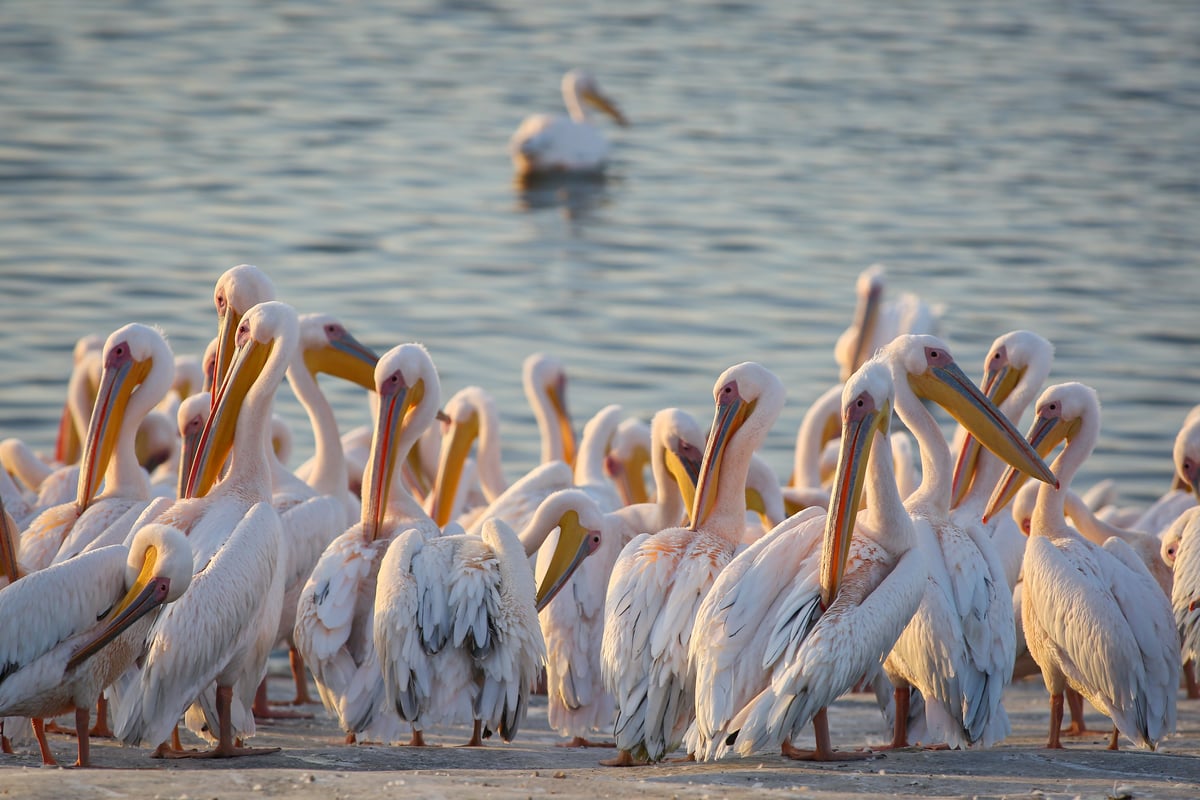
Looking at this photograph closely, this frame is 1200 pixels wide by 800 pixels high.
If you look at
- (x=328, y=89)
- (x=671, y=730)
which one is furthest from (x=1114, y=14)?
(x=671, y=730)

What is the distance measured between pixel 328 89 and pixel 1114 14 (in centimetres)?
1383

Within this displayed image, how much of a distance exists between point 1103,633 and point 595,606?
1915mm

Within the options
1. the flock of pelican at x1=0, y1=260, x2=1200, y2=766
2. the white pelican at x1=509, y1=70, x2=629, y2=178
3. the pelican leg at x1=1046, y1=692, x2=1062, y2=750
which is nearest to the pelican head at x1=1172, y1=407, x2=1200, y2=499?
the flock of pelican at x1=0, y1=260, x2=1200, y2=766

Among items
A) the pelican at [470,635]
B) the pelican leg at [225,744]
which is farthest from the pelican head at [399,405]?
Result: the pelican leg at [225,744]

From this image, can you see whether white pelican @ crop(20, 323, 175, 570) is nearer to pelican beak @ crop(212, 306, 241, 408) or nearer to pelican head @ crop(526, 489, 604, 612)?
pelican beak @ crop(212, 306, 241, 408)

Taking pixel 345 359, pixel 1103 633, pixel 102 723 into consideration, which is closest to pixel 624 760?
pixel 1103 633

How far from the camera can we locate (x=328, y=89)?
2481 cm

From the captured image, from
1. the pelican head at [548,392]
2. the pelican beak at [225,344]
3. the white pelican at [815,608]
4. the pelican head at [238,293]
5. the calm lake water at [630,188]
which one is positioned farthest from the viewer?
the calm lake water at [630,188]

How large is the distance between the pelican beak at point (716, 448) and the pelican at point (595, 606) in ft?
1.79

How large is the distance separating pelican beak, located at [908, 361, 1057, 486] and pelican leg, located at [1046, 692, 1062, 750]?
0.84 metres

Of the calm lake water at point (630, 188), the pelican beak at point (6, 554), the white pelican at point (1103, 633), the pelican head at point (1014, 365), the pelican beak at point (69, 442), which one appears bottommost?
the white pelican at point (1103, 633)

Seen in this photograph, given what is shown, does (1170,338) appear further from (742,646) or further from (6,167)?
(6,167)

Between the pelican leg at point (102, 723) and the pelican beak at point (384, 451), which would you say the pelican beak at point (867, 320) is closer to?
the pelican beak at point (384, 451)

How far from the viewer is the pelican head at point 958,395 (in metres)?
6.12
